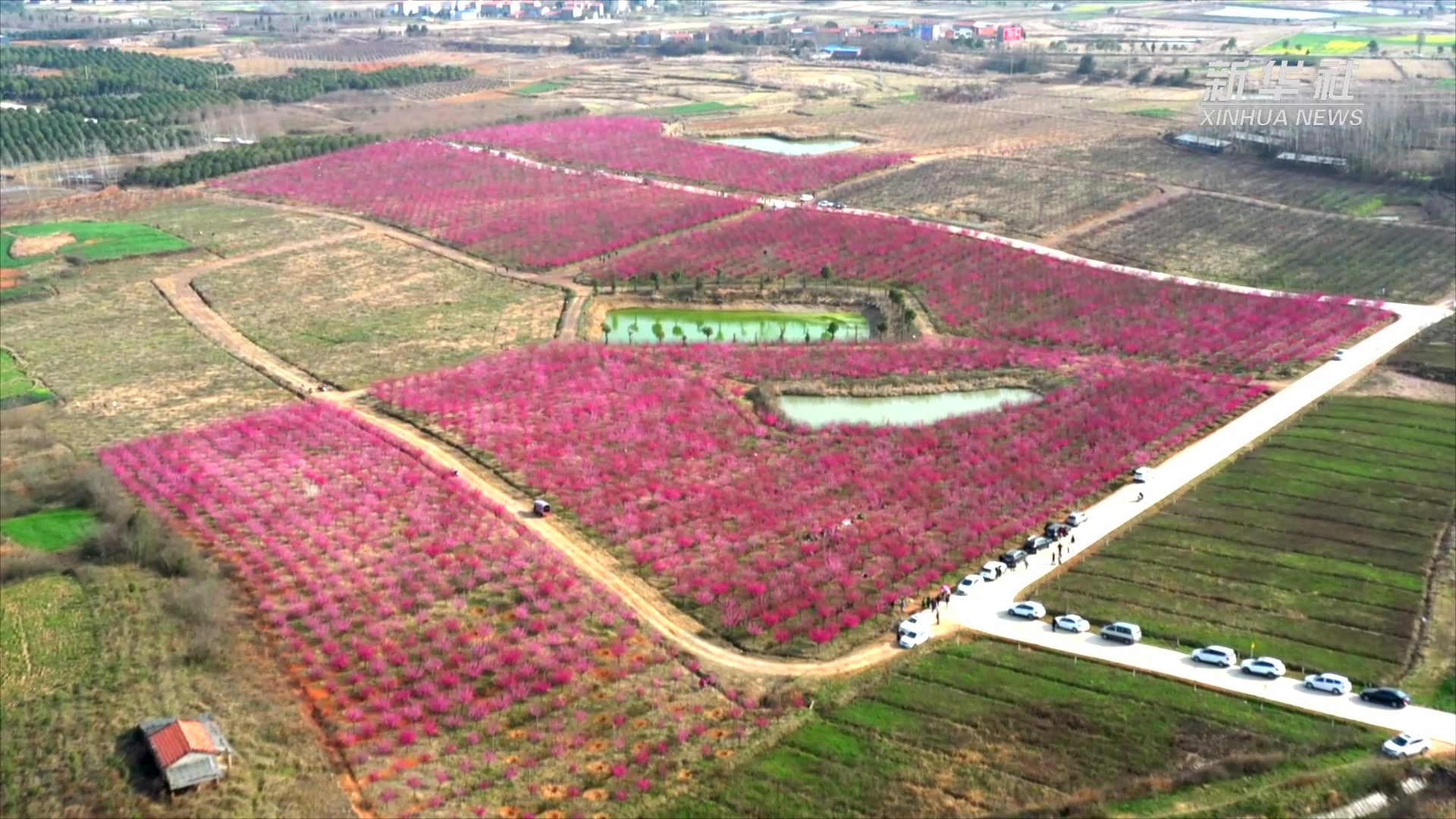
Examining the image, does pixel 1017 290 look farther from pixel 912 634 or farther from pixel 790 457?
pixel 912 634

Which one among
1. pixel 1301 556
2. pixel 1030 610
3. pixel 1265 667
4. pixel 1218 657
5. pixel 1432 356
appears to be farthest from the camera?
pixel 1432 356

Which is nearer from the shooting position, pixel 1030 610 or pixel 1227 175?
pixel 1030 610

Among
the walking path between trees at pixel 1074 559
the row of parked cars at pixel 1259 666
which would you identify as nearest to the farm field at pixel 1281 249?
the walking path between trees at pixel 1074 559

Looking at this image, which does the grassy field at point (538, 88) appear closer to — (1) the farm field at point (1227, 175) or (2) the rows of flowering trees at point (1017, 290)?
(1) the farm field at point (1227, 175)

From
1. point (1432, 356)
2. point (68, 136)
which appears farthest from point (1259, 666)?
point (68, 136)

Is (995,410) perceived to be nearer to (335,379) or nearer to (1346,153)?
(335,379)

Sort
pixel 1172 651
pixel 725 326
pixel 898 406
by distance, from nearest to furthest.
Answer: pixel 1172 651
pixel 898 406
pixel 725 326
